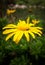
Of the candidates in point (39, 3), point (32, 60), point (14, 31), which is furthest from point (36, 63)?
point (39, 3)

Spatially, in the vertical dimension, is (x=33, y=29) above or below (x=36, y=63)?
above

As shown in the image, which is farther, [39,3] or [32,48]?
[39,3]

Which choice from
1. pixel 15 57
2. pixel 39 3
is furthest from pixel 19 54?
pixel 39 3

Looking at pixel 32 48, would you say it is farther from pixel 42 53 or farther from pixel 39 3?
pixel 39 3

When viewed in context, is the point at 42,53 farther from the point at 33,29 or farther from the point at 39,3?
the point at 39,3

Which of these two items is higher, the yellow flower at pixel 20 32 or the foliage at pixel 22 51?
the yellow flower at pixel 20 32

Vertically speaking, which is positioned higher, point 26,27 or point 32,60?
point 26,27

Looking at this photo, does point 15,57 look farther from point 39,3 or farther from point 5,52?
point 39,3

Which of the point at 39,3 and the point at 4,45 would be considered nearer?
the point at 4,45

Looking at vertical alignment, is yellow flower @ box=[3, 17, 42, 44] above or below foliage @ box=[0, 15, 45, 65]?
above
